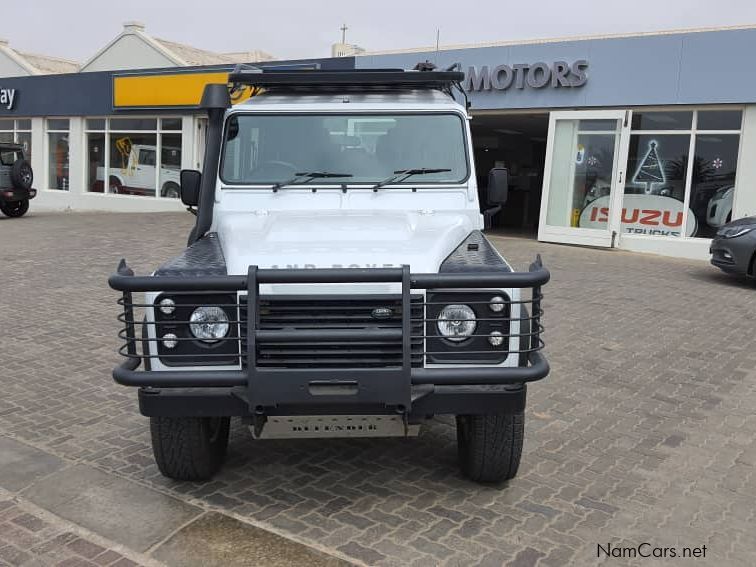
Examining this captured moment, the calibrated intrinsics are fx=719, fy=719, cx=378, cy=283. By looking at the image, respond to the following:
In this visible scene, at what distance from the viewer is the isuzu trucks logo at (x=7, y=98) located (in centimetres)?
2480

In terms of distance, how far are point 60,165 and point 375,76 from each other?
2263 cm

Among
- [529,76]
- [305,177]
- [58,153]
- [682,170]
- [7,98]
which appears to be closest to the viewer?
[305,177]

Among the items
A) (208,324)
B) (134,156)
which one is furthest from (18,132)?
(208,324)

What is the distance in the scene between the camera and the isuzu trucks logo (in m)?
24.8

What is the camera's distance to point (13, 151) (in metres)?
18.4

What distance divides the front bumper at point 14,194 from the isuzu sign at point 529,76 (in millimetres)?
11707

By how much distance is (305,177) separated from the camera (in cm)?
468

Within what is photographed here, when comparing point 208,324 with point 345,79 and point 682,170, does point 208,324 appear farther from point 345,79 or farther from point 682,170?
point 682,170

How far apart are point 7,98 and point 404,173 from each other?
24825mm

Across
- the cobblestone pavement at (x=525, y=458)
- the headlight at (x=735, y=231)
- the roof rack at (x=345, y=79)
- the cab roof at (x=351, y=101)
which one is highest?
the roof rack at (x=345, y=79)

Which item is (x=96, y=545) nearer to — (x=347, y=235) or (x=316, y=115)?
(x=347, y=235)

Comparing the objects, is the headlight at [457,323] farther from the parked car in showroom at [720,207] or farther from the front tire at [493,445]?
the parked car in showroom at [720,207]

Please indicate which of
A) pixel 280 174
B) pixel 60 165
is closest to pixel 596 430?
pixel 280 174

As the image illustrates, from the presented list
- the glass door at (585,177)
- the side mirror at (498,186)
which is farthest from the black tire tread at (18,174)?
the side mirror at (498,186)
